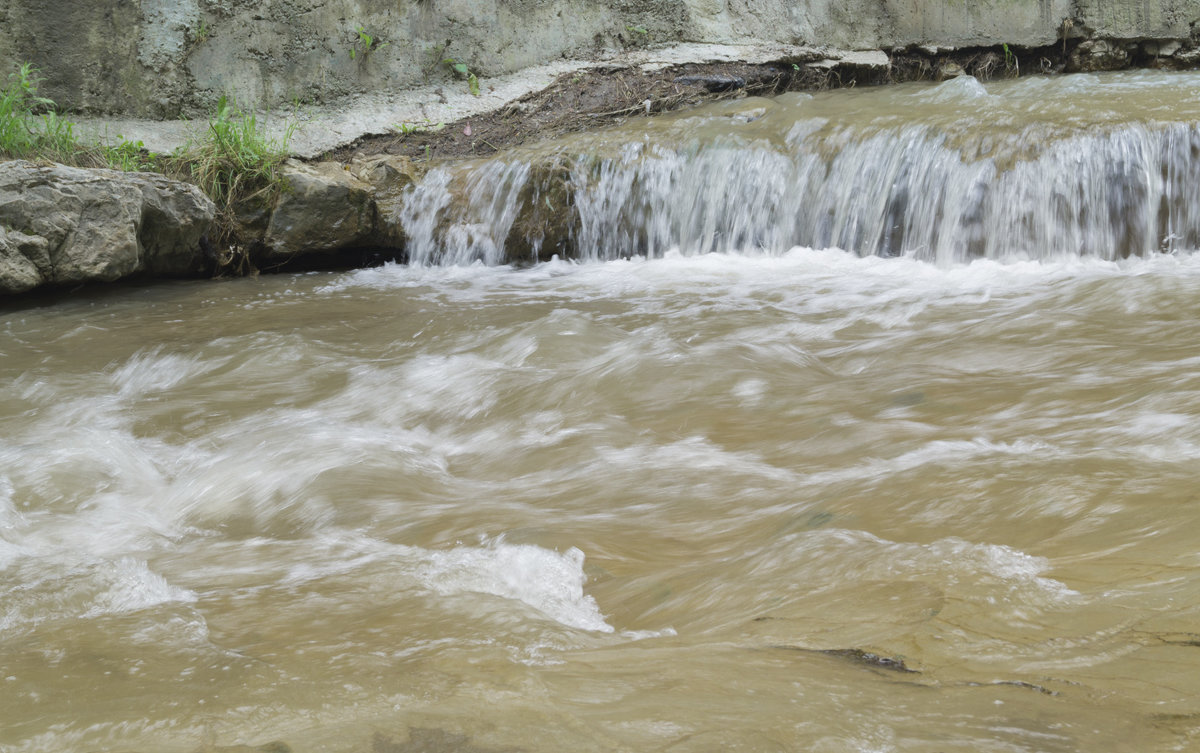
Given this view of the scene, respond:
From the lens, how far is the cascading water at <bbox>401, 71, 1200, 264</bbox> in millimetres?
5711

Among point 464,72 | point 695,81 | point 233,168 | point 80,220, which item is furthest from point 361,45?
point 80,220

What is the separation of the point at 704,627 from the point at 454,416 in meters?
2.09

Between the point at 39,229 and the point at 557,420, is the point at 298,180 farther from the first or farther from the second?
the point at 557,420

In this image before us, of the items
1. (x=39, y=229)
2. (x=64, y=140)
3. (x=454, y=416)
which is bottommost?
(x=454, y=416)

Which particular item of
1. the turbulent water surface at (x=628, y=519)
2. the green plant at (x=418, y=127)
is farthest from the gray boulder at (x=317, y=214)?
the turbulent water surface at (x=628, y=519)

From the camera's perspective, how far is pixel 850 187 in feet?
21.3

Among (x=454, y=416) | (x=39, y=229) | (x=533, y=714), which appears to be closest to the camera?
(x=533, y=714)

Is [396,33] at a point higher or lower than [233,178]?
higher

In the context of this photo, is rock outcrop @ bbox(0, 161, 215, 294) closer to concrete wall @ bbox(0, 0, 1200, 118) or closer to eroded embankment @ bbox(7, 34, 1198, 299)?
eroded embankment @ bbox(7, 34, 1198, 299)

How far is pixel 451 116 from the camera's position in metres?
8.38

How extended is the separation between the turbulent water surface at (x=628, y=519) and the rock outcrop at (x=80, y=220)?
41cm

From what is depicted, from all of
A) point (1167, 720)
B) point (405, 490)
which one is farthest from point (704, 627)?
point (405, 490)

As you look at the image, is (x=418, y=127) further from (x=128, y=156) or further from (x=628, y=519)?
(x=628, y=519)

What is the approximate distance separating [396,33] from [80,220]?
3546mm
